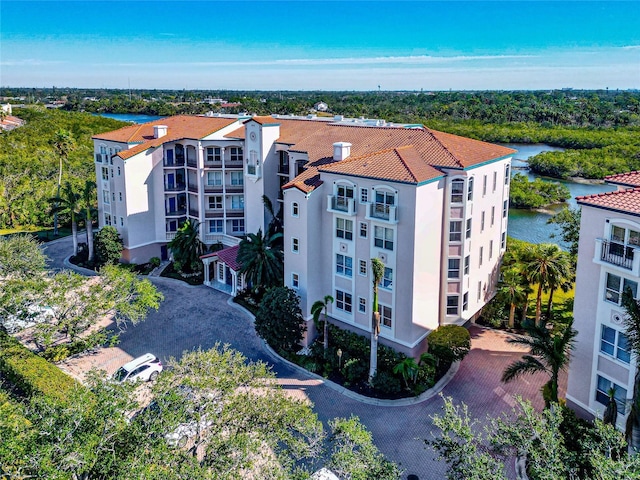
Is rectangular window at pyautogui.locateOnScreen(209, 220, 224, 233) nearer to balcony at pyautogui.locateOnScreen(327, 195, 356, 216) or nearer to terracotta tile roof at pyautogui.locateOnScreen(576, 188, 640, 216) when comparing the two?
balcony at pyautogui.locateOnScreen(327, 195, 356, 216)

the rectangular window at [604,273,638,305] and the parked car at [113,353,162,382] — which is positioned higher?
the rectangular window at [604,273,638,305]

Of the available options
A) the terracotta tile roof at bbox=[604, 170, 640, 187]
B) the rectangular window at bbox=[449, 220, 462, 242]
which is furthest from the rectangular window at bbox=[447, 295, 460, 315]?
the terracotta tile roof at bbox=[604, 170, 640, 187]

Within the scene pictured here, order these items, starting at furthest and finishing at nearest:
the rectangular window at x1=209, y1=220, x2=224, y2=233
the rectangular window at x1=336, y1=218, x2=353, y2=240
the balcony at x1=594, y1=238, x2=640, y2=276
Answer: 1. the rectangular window at x1=209, y1=220, x2=224, y2=233
2. the rectangular window at x1=336, y1=218, x2=353, y2=240
3. the balcony at x1=594, y1=238, x2=640, y2=276

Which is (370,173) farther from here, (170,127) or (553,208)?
(553,208)

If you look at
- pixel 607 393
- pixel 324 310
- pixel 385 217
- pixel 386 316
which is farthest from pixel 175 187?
pixel 607 393

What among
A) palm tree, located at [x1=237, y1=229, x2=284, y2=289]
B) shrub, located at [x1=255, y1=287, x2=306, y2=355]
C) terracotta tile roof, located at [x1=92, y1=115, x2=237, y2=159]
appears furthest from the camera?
terracotta tile roof, located at [x1=92, y1=115, x2=237, y2=159]

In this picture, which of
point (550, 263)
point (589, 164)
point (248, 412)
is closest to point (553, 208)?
point (589, 164)
